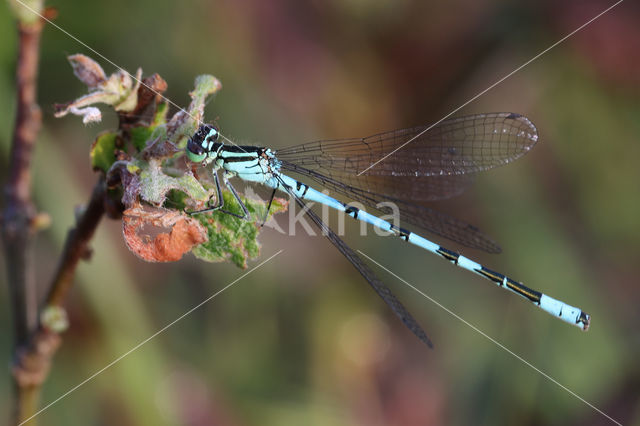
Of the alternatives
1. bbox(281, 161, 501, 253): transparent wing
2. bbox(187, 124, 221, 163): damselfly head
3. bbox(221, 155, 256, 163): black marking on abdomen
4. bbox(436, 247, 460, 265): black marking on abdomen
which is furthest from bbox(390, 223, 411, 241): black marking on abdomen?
bbox(187, 124, 221, 163): damselfly head

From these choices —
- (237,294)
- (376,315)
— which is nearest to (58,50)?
(237,294)

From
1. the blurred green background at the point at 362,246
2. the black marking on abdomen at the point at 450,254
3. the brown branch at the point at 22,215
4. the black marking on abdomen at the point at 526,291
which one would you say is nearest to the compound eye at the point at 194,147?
the brown branch at the point at 22,215

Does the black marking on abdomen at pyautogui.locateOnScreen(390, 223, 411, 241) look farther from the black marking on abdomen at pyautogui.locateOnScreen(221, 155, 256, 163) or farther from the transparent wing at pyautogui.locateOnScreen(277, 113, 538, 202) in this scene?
the black marking on abdomen at pyautogui.locateOnScreen(221, 155, 256, 163)

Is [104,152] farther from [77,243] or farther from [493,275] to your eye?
[493,275]

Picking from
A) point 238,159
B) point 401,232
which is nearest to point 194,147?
point 238,159

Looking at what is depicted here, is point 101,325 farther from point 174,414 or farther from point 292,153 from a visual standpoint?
point 292,153

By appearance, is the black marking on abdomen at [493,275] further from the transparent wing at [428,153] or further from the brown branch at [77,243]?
the brown branch at [77,243]
